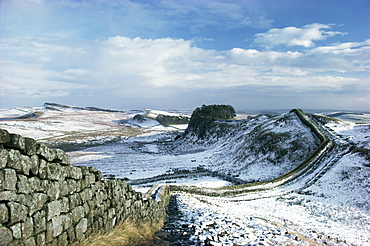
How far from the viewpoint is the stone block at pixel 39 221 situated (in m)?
5.07

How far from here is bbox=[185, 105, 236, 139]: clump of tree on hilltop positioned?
79988 millimetres

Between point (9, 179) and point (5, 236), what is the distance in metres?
1.01

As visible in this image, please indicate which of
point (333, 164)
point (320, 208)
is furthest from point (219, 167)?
point (320, 208)

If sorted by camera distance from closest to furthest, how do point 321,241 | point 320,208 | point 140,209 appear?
point 140,209, point 321,241, point 320,208

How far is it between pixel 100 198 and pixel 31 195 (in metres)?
3.01

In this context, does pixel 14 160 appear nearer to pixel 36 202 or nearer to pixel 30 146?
pixel 30 146

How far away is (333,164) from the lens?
29.2 m

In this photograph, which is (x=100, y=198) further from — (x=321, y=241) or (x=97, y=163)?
(x=97, y=163)

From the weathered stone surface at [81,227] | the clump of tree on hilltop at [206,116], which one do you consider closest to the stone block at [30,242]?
the weathered stone surface at [81,227]

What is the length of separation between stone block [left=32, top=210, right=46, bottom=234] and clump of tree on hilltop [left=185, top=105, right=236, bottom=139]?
7175cm

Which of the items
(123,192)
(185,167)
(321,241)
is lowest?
(185,167)

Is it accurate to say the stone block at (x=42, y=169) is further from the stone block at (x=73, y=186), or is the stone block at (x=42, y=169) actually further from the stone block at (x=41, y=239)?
the stone block at (x=41, y=239)

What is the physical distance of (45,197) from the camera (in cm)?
543

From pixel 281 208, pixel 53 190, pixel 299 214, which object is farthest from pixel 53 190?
pixel 281 208
